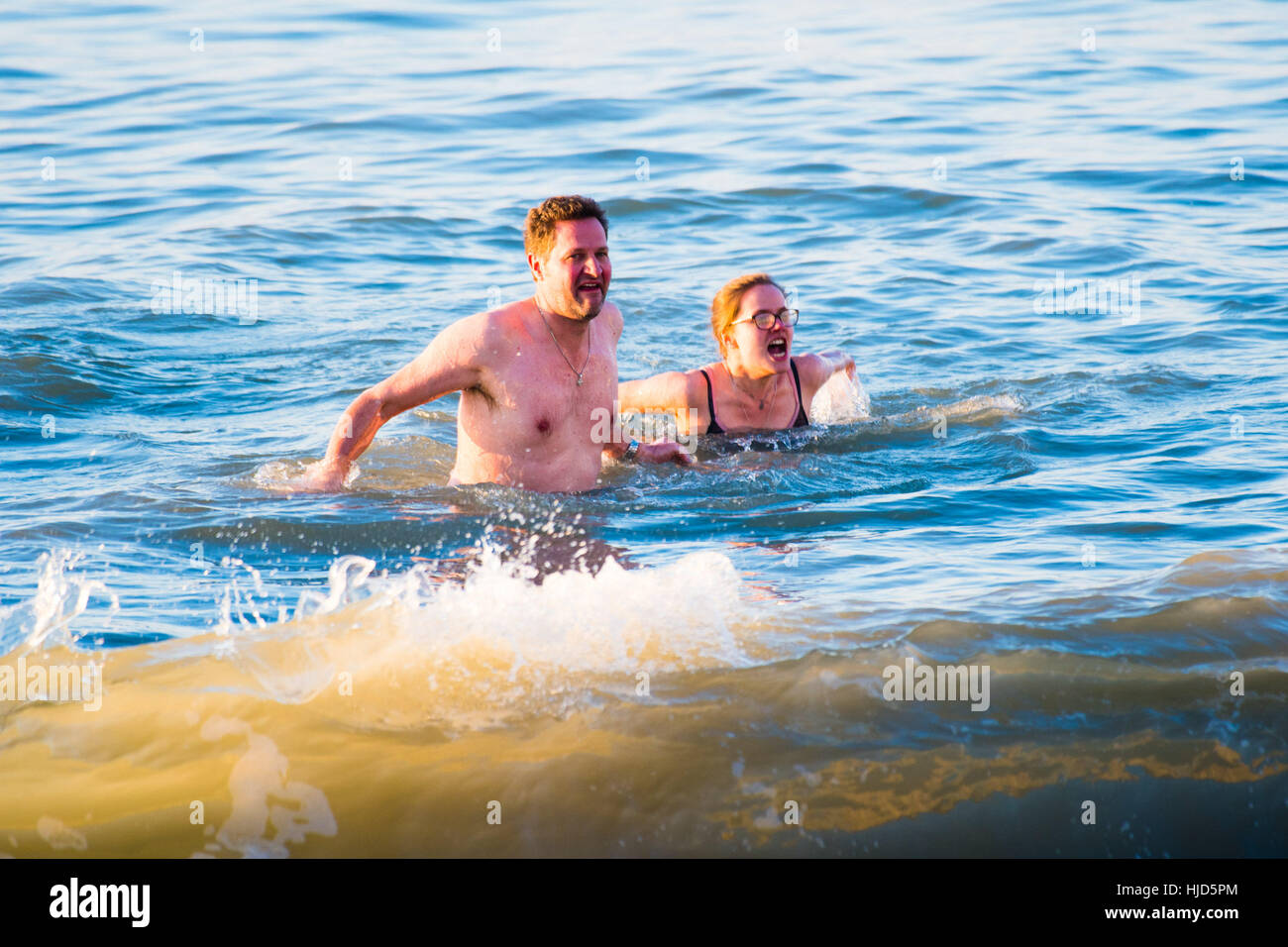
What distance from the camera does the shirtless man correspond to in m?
6.07

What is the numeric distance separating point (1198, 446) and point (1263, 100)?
34.5ft

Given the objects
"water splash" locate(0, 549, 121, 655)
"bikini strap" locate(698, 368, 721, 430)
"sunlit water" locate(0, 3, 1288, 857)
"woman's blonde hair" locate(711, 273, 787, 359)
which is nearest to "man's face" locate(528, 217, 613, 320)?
"sunlit water" locate(0, 3, 1288, 857)

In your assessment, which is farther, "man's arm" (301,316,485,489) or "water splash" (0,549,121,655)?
"man's arm" (301,316,485,489)

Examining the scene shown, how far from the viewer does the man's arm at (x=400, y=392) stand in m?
6.01

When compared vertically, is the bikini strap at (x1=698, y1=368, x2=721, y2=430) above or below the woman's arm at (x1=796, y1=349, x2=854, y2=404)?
below

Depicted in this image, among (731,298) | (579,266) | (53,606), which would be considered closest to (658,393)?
(731,298)

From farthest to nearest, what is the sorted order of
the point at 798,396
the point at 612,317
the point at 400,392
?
the point at 798,396
the point at 612,317
the point at 400,392

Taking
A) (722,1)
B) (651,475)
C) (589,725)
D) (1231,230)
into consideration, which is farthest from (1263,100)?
(589,725)

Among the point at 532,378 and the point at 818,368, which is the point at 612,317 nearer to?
the point at 532,378

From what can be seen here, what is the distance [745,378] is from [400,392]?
2.54 metres

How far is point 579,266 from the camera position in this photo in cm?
620

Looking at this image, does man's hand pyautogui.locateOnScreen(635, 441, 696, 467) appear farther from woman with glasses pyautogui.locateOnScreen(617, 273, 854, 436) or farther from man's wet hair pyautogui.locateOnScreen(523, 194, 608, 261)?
man's wet hair pyautogui.locateOnScreen(523, 194, 608, 261)

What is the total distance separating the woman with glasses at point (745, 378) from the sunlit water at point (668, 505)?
23cm

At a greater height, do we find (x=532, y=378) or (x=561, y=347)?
(x=561, y=347)
